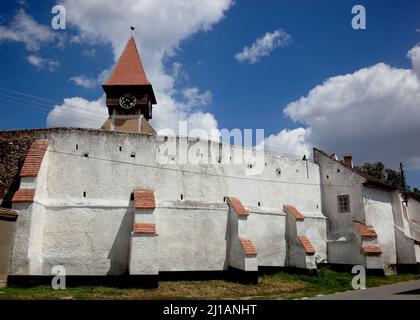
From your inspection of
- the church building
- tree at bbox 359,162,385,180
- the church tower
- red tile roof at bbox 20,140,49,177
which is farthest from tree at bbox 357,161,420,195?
red tile roof at bbox 20,140,49,177

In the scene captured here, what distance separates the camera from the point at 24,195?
14281 millimetres

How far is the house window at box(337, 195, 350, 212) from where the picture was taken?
21828 mm

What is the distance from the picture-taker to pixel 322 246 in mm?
21359

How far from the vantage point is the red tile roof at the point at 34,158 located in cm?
1474

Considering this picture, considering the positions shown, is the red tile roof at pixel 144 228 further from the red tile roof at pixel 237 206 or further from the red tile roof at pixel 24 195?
the red tile roof at pixel 237 206

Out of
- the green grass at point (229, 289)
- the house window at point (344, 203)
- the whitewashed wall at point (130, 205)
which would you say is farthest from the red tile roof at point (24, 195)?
the house window at point (344, 203)

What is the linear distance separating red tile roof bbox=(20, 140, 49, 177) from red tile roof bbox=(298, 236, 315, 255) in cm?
1409

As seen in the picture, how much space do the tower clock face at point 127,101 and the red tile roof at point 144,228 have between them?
14316 mm

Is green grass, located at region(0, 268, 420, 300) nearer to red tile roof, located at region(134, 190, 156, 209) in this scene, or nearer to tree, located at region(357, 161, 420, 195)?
red tile roof, located at region(134, 190, 156, 209)
